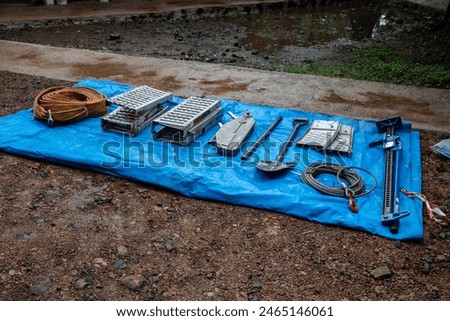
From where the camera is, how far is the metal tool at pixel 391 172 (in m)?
3.34

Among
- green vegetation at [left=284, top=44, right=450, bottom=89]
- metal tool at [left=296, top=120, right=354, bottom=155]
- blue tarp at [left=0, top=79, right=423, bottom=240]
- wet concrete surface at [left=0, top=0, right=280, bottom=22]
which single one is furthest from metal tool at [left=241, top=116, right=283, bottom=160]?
wet concrete surface at [left=0, top=0, right=280, bottom=22]

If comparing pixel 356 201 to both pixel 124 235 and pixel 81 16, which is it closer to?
pixel 124 235

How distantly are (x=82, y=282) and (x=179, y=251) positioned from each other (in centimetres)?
72

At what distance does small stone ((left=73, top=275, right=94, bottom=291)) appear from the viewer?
110 inches

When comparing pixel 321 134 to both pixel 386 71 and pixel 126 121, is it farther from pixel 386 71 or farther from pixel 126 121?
pixel 386 71

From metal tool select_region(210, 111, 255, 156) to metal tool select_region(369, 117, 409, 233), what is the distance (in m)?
1.33

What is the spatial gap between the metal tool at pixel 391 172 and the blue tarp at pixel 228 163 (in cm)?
6

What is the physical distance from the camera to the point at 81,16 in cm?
922

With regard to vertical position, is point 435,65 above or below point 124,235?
above

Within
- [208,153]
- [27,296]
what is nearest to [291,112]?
[208,153]

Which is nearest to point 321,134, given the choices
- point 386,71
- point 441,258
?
point 441,258

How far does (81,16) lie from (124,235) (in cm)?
744

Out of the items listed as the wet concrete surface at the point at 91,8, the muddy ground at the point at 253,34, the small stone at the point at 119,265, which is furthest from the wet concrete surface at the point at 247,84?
the small stone at the point at 119,265

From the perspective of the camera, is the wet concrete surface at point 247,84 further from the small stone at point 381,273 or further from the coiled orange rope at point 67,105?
the small stone at point 381,273
